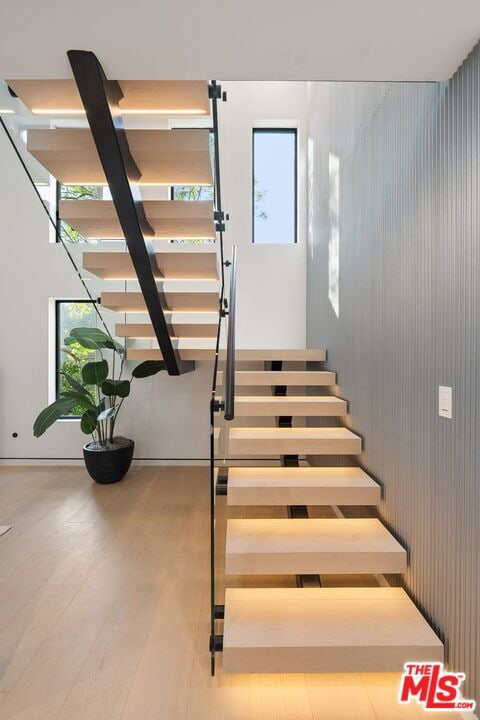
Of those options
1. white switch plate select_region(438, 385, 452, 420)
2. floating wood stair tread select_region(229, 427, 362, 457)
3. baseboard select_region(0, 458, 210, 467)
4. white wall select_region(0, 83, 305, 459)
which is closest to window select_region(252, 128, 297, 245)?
white wall select_region(0, 83, 305, 459)

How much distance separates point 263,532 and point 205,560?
814 mm

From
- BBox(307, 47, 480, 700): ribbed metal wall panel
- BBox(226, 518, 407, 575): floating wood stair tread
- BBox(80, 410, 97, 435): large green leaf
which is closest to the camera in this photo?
BBox(307, 47, 480, 700): ribbed metal wall panel

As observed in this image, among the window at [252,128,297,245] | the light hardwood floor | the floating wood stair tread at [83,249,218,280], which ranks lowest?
the light hardwood floor

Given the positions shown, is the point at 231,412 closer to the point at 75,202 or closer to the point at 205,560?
the point at 205,560

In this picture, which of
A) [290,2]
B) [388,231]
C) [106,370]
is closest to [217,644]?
[388,231]

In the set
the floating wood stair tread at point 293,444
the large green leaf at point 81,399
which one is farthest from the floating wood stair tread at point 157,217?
the large green leaf at point 81,399

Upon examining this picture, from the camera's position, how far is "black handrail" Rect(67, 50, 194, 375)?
6.26 ft

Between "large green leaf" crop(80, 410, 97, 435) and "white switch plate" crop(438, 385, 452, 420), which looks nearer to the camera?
"white switch plate" crop(438, 385, 452, 420)

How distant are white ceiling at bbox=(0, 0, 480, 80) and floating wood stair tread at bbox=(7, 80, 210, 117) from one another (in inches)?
18.3

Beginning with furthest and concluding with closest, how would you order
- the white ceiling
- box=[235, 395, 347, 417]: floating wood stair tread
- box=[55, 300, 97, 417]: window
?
box=[55, 300, 97, 417]: window < box=[235, 395, 347, 417]: floating wood stair tread < the white ceiling

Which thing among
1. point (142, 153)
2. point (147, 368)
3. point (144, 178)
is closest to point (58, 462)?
point (147, 368)

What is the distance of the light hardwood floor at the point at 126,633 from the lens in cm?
177

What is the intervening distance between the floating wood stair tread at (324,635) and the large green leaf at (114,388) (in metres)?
2.94

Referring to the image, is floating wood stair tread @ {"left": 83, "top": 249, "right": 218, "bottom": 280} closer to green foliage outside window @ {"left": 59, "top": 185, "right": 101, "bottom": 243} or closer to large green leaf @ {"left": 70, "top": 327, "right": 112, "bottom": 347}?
green foliage outside window @ {"left": 59, "top": 185, "right": 101, "bottom": 243}
